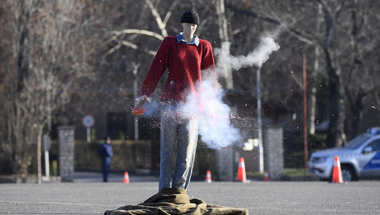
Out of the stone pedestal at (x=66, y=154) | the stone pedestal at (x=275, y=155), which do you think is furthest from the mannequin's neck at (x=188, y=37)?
the stone pedestal at (x=66, y=154)

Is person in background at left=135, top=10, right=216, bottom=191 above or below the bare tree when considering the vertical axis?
below

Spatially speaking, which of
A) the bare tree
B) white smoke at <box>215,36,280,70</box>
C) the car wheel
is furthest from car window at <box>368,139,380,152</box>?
white smoke at <box>215,36,280,70</box>

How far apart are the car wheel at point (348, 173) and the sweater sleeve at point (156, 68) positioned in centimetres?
1272

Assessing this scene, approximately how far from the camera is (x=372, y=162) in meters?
18.5

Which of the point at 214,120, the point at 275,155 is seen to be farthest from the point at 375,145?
the point at 214,120

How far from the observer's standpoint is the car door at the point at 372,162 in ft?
60.2

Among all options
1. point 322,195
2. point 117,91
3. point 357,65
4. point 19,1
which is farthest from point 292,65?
point 117,91

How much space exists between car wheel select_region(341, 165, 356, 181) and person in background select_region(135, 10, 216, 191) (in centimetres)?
1249

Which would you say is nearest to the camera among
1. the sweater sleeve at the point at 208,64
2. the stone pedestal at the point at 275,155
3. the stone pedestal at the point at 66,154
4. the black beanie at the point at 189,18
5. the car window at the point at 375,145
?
the black beanie at the point at 189,18

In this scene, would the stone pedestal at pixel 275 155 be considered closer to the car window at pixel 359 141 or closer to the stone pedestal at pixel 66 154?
the car window at pixel 359 141

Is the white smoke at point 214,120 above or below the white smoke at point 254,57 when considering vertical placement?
below

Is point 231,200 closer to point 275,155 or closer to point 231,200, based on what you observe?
point 231,200

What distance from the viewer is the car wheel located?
1833cm

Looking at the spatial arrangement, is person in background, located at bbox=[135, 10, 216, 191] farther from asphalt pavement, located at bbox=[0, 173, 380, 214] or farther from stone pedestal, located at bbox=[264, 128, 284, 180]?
stone pedestal, located at bbox=[264, 128, 284, 180]
